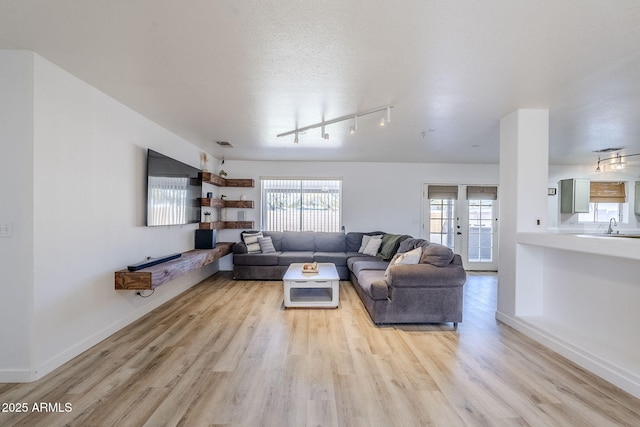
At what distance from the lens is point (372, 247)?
18.0ft

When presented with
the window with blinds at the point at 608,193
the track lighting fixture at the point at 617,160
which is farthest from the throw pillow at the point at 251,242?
the window with blinds at the point at 608,193

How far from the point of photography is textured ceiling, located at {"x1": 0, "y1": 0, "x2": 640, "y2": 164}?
1598mm

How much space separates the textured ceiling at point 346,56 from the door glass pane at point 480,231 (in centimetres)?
287

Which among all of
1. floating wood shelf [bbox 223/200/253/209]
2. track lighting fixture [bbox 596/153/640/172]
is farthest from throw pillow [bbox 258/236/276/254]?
track lighting fixture [bbox 596/153/640/172]

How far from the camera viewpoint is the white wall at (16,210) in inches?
81.7

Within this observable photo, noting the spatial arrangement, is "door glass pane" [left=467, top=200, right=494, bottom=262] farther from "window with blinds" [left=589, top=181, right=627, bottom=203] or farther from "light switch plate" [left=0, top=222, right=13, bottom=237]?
"light switch plate" [left=0, top=222, right=13, bottom=237]

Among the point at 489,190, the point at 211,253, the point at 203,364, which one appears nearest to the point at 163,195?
the point at 211,253

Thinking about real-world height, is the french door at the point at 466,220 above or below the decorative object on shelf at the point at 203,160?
below

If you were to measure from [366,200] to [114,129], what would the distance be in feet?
15.4

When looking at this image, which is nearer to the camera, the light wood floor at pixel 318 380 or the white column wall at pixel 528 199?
the light wood floor at pixel 318 380

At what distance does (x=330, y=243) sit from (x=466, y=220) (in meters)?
3.16

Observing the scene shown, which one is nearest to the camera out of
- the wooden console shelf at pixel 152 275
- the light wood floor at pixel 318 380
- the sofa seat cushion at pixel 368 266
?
the light wood floor at pixel 318 380

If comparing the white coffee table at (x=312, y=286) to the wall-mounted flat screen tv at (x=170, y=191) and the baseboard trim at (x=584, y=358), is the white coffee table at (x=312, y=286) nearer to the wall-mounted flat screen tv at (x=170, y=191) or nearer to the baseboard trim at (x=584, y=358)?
the wall-mounted flat screen tv at (x=170, y=191)

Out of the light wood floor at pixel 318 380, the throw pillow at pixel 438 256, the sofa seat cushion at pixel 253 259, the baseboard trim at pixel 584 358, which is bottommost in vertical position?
the light wood floor at pixel 318 380
